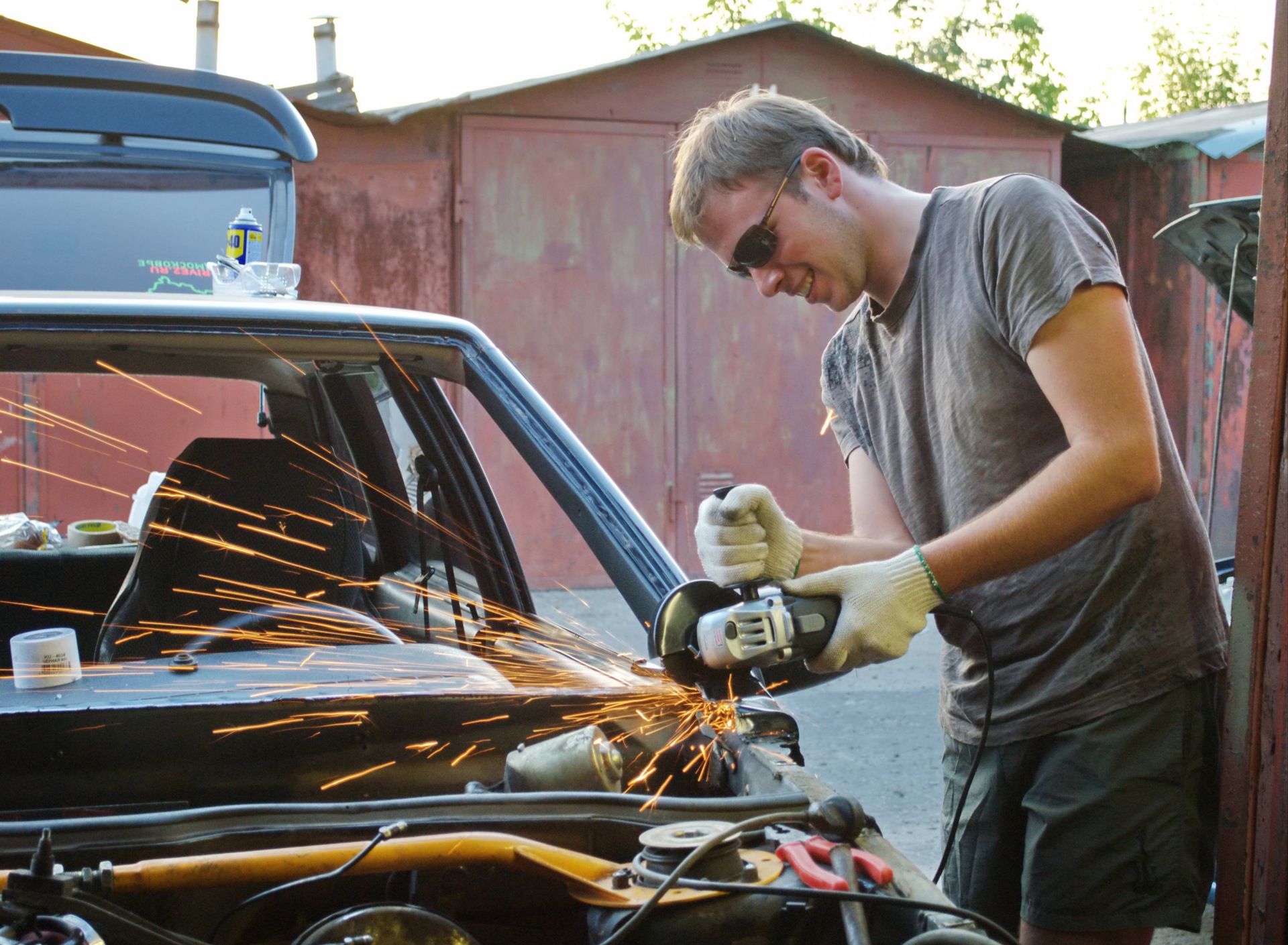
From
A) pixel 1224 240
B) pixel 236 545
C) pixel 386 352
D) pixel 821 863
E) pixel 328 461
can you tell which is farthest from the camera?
pixel 1224 240

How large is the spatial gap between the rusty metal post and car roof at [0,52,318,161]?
2.86 meters

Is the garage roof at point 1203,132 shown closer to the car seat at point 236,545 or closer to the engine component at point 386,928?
the car seat at point 236,545

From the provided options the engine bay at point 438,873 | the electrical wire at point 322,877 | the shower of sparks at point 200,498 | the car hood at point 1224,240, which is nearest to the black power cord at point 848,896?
the engine bay at point 438,873

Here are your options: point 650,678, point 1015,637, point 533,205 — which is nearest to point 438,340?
point 650,678

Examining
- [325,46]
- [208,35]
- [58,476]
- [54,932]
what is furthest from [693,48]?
[54,932]

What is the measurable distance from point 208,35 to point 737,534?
14.9ft

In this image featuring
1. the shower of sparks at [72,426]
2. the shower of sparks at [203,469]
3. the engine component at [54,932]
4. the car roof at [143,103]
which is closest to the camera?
the engine component at [54,932]

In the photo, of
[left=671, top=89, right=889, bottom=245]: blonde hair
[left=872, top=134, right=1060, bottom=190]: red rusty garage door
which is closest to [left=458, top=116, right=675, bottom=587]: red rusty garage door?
[left=872, top=134, right=1060, bottom=190]: red rusty garage door

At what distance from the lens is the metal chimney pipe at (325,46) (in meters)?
8.75

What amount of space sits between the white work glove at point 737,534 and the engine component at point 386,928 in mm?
720

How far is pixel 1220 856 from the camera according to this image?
1.69 metres

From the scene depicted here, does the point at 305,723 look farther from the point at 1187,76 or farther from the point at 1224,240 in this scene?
the point at 1187,76

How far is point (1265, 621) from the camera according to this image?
1.61 meters

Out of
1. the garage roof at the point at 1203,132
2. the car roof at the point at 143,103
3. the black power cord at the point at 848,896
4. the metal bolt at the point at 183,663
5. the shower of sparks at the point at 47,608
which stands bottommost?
the shower of sparks at the point at 47,608
